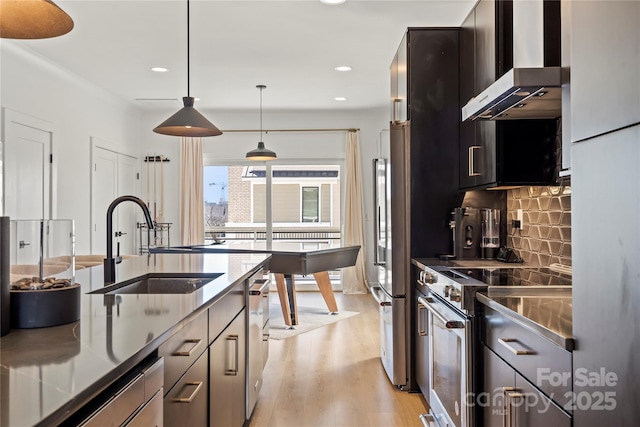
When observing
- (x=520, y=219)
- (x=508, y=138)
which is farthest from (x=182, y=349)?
(x=520, y=219)

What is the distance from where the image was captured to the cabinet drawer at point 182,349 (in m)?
1.27

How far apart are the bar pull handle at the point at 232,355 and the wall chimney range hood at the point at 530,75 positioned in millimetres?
1466

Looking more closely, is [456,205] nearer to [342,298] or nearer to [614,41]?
[614,41]

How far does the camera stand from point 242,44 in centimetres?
429

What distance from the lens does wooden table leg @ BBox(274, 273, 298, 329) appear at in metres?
4.97

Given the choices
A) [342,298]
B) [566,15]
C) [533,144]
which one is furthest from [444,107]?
[342,298]

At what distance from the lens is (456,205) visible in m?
3.19

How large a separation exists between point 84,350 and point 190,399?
53 centimetres

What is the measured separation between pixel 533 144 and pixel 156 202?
Result: 19.1ft

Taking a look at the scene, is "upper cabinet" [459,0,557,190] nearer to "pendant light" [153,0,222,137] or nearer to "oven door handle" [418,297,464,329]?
"oven door handle" [418,297,464,329]

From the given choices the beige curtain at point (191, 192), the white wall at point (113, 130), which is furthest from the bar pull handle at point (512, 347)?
the beige curtain at point (191, 192)

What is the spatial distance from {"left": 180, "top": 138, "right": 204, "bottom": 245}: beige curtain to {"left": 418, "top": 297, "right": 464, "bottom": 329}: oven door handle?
4808 mm

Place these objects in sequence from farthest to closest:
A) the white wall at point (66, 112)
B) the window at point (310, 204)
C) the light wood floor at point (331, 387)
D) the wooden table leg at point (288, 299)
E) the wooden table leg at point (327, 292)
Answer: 1. the window at point (310, 204)
2. the wooden table leg at point (327, 292)
3. the wooden table leg at point (288, 299)
4. the white wall at point (66, 112)
5. the light wood floor at point (331, 387)

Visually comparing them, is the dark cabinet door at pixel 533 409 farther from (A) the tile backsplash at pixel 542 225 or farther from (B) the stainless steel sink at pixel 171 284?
(B) the stainless steel sink at pixel 171 284
